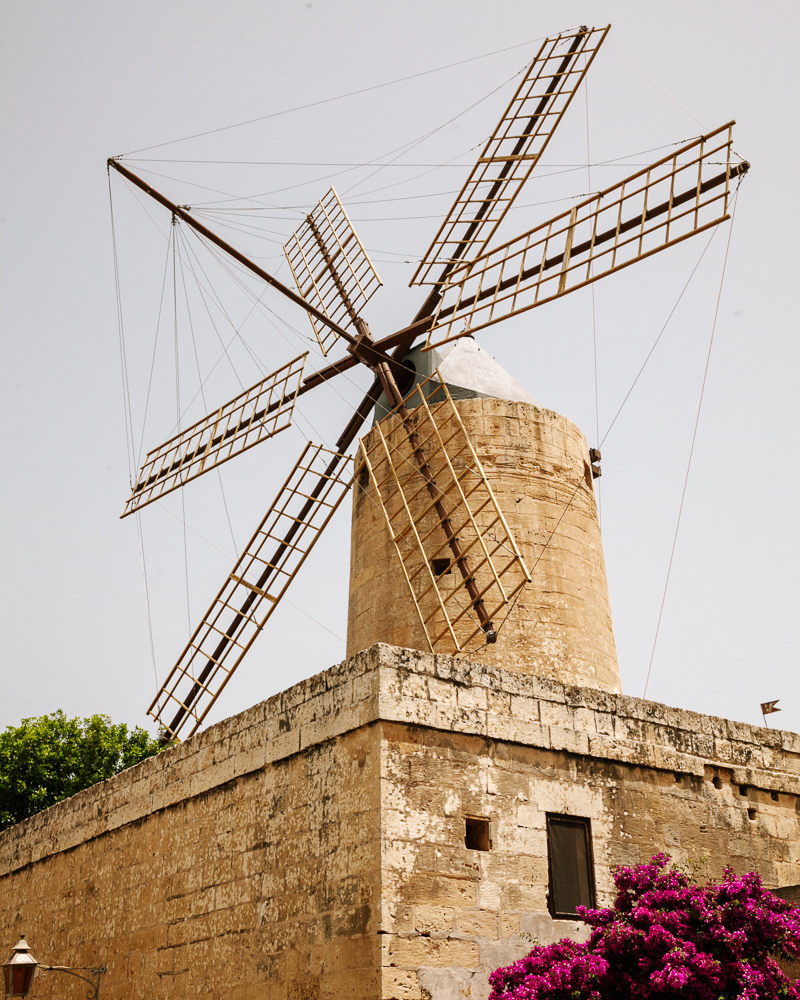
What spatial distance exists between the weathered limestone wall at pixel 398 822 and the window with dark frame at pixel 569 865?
0.07 meters

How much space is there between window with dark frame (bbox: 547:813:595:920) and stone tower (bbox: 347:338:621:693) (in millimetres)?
2256

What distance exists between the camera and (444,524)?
333 inches

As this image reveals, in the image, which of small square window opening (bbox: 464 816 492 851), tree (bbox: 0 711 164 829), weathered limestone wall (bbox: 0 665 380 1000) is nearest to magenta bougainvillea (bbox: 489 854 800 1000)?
small square window opening (bbox: 464 816 492 851)

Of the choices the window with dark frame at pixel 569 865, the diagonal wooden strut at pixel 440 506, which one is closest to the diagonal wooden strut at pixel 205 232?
the diagonal wooden strut at pixel 440 506

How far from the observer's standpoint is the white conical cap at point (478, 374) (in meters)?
9.56

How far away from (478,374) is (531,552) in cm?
208

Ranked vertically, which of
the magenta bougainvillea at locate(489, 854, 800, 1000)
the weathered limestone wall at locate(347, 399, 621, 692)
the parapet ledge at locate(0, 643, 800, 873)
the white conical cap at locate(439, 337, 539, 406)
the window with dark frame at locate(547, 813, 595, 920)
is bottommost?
the magenta bougainvillea at locate(489, 854, 800, 1000)

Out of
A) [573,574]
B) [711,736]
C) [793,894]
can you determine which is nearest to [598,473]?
[573,574]

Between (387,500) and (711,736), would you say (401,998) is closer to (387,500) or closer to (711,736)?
(711,736)

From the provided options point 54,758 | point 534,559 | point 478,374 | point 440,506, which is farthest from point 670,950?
point 54,758

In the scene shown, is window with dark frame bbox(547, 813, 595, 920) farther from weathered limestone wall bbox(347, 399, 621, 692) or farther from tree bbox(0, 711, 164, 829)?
tree bbox(0, 711, 164, 829)

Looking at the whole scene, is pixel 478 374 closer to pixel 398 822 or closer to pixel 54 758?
pixel 398 822

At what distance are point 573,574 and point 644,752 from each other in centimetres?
255

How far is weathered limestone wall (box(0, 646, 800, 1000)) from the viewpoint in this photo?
5137 mm
